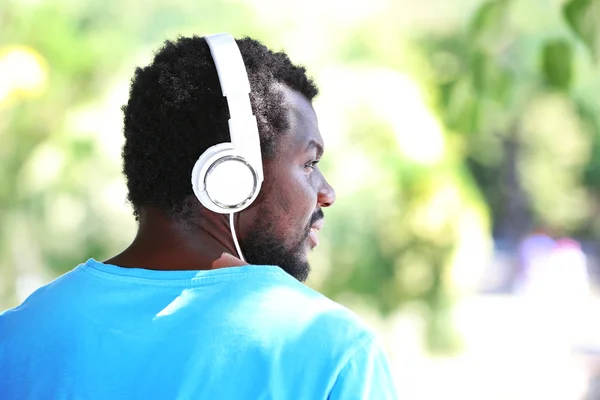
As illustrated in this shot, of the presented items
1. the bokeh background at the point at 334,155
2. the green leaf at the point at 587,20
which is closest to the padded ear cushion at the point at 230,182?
the green leaf at the point at 587,20

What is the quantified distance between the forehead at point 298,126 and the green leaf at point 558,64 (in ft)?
1.57

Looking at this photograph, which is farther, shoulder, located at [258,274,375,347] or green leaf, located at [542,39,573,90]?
green leaf, located at [542,39,573,90]

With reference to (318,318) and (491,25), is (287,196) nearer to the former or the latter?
(318,318)

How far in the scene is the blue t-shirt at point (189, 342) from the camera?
34.1 inches

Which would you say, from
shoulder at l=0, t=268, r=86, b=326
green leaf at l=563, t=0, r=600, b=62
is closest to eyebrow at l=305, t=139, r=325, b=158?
shoulder at l=0, t=268, r=86, b=326

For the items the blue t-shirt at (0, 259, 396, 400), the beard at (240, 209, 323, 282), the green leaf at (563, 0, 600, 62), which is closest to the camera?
the blue t-shirt at (0, 259, 396, 400)

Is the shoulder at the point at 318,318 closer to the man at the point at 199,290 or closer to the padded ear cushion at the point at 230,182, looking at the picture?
the man at the point at 199,290

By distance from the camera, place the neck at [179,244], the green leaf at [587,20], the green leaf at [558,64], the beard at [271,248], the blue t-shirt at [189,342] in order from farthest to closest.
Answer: the green leaf at [558,64] → the green leaf at [587,20] → the beard at [271,248] → the neck at [179,244] → the blue t-shirt at [189,342]

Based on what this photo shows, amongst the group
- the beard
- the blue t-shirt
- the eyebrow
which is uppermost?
the eyebrow

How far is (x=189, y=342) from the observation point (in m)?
0.90

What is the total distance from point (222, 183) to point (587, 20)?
0.64 metres

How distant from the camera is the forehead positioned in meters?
1.09

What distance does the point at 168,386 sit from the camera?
0.88 metres

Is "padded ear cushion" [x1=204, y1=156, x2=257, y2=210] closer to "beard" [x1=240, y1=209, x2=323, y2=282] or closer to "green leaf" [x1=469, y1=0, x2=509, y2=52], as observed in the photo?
"beard" [x1=240, y1=209, x2=323, y2=282]
